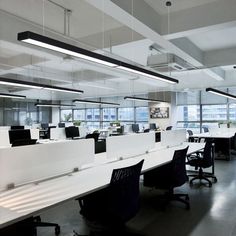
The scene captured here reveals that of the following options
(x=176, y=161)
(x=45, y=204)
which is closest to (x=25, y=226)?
(x=45, y=204)

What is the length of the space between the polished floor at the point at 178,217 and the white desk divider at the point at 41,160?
76 cm

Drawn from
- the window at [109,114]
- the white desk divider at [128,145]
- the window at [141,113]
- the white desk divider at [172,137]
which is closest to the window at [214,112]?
the window at [141,113]

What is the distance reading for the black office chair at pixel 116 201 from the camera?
7.59 feet

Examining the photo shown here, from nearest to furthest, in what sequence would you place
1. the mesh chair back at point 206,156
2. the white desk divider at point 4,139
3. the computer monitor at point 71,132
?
1. the mesh chair back at point 206,156
2. the white desk divider at point 4,139
3. the computer monitor at point 71,132

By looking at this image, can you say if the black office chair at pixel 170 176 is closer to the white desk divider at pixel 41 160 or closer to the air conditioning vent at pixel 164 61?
the white desk divider at pixel 41 160

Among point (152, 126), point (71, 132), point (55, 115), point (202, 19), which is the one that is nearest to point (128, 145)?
point (202, 19)

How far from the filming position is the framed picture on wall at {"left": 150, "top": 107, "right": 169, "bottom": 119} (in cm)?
1233

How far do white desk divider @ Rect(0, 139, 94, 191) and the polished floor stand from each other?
0.76 m

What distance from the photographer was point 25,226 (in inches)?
78.7

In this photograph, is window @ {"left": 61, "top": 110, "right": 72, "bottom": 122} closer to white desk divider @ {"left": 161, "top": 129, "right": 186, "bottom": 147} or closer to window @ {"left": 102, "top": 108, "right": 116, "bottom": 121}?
window @ {"left": 102, "top": 108, "right": 116, "bottom": 121}

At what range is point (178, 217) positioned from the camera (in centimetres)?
340

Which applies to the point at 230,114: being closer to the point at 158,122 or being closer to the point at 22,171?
the point at 158,122

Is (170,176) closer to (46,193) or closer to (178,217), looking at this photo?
(178,217)

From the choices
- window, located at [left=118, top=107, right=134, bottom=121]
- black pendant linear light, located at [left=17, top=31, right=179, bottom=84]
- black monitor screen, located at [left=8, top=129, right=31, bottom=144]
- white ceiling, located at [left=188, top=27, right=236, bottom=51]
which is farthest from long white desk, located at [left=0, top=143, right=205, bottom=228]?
window, located at [left=118, top=107, right=134, bottom=121]
